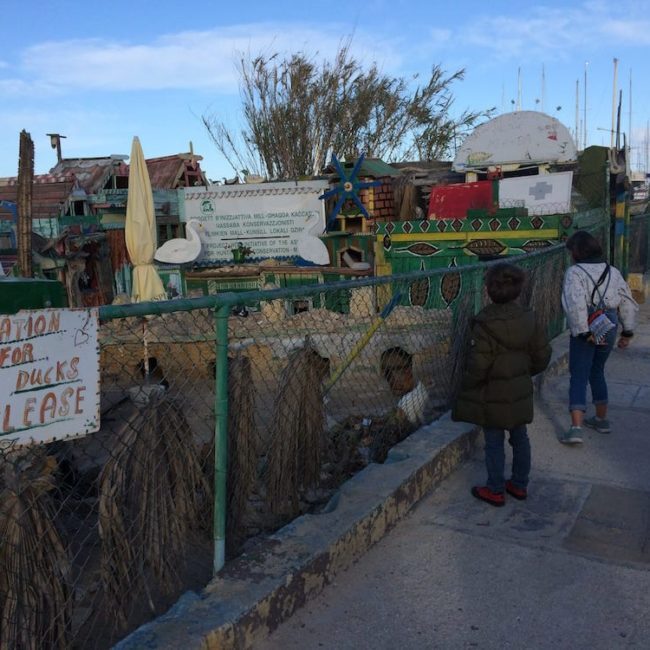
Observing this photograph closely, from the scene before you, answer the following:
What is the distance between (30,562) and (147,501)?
1.75 ft

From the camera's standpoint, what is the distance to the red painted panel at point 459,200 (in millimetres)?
13908

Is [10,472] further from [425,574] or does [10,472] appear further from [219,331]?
[425,574]

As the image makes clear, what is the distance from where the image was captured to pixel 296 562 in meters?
2.85

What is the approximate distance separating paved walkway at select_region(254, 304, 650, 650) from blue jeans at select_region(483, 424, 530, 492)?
0.13m

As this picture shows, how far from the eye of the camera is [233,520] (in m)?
3.23

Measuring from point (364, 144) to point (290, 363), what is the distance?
1011 inches

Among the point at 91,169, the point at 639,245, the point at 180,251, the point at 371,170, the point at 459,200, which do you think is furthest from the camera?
the point at 91,169

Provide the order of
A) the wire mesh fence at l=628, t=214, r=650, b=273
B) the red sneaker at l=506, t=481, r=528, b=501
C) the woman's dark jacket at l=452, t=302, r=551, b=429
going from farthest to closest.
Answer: the wire mesh fence at l=628, t=214, r=650, b=273, the red sneaker at l=506, t=481, r=528, b=501, the woman's dark jacket at l=452, t=302, r=551, b=429

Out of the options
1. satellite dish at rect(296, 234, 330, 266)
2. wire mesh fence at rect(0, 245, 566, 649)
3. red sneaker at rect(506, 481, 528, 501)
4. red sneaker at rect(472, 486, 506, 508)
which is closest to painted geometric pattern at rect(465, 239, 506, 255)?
satellite dish at rect(296, 234, 330, 266)

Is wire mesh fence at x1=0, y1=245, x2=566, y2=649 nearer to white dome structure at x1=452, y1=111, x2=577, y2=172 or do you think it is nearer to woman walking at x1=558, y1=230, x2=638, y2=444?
woman walking at x1=558, y1=230, x2=638, y2=444

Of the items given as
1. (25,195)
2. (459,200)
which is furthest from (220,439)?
(459,200)

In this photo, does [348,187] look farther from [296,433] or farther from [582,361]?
[296,433]

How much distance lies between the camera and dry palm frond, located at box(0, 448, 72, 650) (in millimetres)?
2193

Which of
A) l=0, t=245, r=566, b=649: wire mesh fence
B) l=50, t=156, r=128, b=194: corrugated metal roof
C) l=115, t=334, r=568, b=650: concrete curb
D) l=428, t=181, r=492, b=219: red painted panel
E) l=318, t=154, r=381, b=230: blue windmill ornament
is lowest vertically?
l=115, t=334, r=568, b=650: concrete curb
